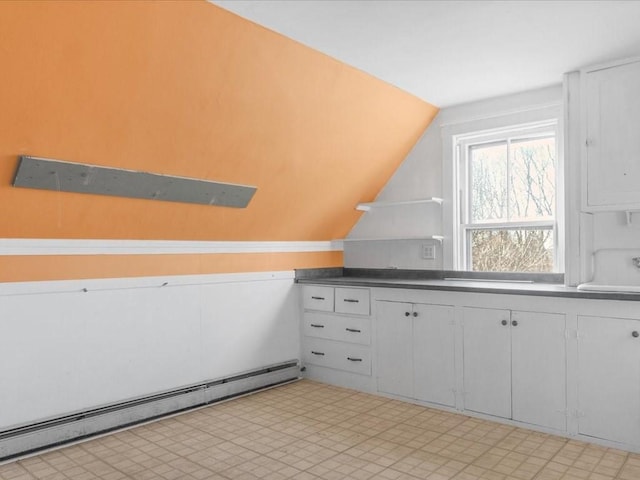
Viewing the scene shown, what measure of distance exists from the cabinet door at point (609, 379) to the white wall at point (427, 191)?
151 cm

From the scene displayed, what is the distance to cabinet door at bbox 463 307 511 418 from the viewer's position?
10.8 ft

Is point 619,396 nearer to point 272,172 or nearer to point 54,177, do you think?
point 272,172

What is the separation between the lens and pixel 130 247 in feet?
11.1

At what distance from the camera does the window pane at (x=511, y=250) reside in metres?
3.92

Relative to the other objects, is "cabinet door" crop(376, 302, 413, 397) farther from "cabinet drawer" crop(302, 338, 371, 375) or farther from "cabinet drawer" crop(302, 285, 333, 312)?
"cabinet drawer" crop(302, 285, 333, 312)

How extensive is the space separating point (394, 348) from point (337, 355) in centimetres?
61

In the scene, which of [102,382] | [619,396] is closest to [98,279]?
[102,382]

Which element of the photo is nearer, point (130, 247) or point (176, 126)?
point (176, 126)

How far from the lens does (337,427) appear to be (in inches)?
130

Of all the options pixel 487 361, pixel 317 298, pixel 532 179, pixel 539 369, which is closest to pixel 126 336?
pixel 317 298

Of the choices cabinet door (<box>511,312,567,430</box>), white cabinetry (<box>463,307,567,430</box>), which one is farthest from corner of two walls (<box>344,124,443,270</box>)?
cabinet door (<box>511,312,567,430</box>)

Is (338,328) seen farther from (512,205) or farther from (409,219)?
(512,205)

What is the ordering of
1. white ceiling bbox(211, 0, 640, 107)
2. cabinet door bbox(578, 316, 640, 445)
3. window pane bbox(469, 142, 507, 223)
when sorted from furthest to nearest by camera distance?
window pane bbox(469, 142, 507, 223)
cabinet door bbox(578, 316, 640, 445)
white ceiling bbox(211, 0, 640, 107)

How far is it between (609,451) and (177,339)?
2834 mm
